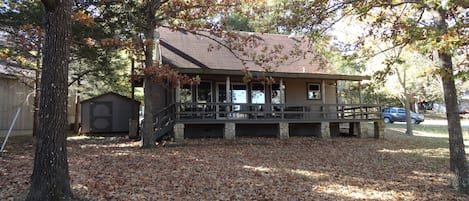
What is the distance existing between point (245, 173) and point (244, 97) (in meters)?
8.83

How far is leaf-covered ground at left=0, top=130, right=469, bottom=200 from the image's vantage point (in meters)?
6.02

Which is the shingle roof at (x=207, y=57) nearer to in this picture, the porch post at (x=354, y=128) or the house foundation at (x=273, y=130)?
the house foundation at (x=273, y=130)

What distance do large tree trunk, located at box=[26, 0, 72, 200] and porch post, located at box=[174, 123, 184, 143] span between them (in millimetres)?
7845

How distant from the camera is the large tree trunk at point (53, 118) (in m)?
4.70

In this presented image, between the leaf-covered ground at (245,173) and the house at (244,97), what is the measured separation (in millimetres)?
2350

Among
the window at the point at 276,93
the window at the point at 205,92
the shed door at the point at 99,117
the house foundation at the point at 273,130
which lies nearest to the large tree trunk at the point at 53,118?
the house foundation at the point at 273,130

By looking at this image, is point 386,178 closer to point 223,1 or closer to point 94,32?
point 223,1

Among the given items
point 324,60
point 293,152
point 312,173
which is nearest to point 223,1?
point 324,60

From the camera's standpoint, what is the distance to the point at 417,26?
6.04 m

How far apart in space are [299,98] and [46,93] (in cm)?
1377

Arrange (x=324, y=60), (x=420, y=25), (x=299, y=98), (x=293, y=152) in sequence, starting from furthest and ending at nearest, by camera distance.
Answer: (x=299, y=98), (x=293, y=152), (x=324, y=60), (x=420, y=25)

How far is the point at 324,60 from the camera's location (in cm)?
941

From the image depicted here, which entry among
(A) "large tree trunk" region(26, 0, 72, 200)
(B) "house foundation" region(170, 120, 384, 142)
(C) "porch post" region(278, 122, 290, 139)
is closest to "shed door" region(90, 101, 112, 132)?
(B) "house foundation" region(170, 120, 384, 142)

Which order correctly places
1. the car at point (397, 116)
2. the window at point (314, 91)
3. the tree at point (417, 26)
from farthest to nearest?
the car at point (397, 116), the window at point (314, 91), the tree at point (417, 26)
